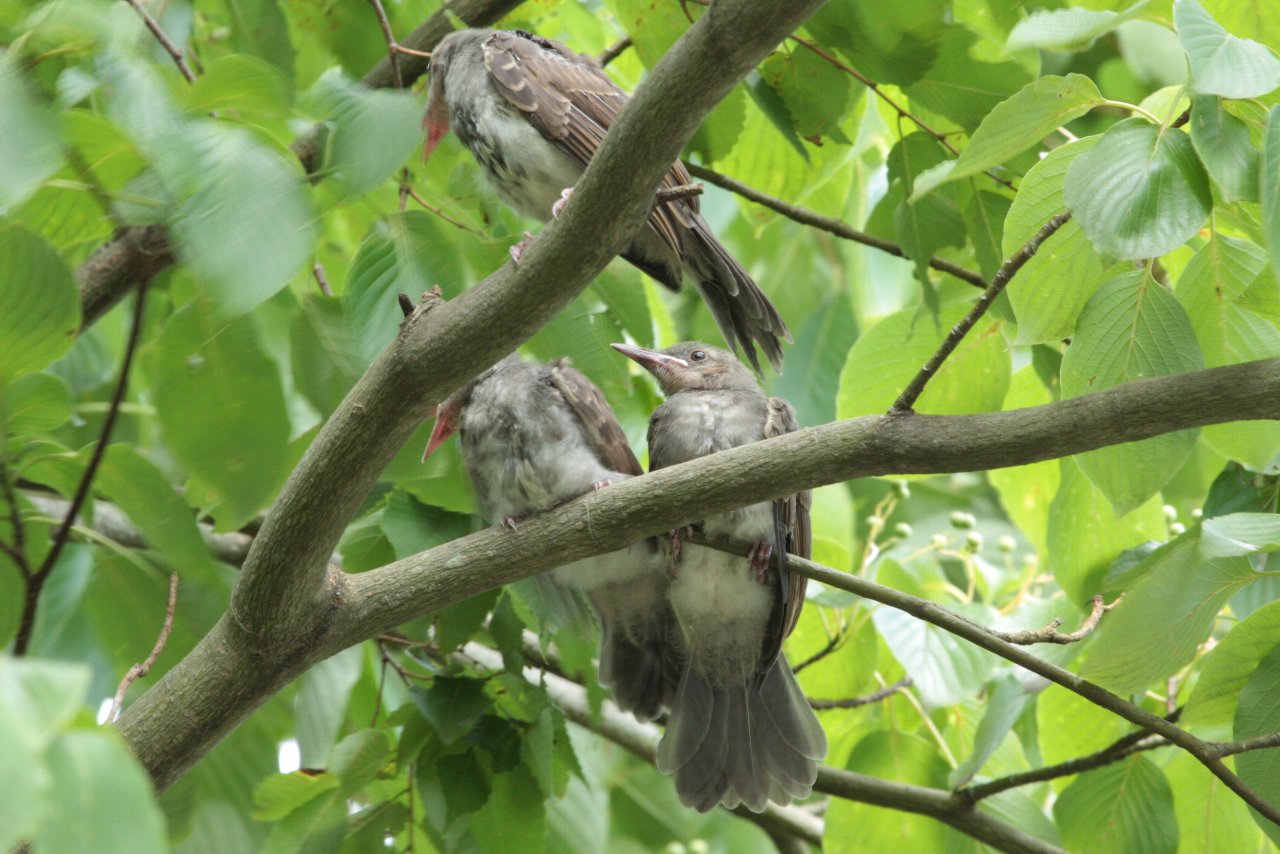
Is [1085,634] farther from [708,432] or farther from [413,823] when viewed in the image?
[413,823]

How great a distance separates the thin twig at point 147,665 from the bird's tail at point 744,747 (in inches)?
55.9

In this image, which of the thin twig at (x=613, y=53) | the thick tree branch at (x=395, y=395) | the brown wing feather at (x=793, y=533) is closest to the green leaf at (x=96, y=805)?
the thick tree branch at (x=395, y=395)

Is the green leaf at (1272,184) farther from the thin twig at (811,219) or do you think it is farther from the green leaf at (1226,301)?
the thin twig at (811,219)

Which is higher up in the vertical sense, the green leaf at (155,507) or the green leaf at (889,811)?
the green leaf at (155,507)

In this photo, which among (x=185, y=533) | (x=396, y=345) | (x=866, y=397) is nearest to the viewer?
(x=396, y=345)

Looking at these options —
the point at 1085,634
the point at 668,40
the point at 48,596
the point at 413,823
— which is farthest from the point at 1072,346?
the point at 48,596

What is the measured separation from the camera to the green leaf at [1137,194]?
2252 millimetres

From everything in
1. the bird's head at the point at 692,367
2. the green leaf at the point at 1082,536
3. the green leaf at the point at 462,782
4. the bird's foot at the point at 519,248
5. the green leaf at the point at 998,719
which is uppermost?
the bird's foot at the point at 519,248

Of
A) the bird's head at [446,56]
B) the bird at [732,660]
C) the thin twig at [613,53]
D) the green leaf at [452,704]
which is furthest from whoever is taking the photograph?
the thin twig at [613,53]

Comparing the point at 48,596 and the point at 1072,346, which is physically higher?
the point at 1072,346

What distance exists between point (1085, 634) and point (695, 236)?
1.63m

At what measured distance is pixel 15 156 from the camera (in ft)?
6.88

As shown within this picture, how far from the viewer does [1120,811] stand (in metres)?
3.44

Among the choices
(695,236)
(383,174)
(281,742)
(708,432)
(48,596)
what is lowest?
(281,742)
